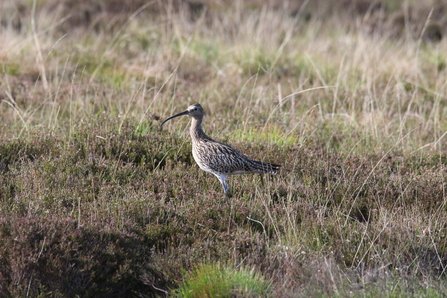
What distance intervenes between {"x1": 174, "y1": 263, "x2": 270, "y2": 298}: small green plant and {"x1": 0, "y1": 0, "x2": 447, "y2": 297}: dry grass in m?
0.14

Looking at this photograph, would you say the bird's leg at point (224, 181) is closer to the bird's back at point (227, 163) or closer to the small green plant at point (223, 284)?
the bird's back at point (227, 163)

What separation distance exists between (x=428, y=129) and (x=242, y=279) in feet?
17.2

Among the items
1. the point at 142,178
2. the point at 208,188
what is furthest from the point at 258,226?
the point at 142,178

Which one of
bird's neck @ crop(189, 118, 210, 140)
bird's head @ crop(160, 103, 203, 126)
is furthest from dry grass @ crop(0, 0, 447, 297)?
bird's head @ crop(160, 103, 203, 126)

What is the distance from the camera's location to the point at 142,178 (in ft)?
19.5

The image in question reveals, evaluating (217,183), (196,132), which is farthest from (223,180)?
(196,132)

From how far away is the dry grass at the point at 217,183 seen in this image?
421 cm

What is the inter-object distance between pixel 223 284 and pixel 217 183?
228 centimetres

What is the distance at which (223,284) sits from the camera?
3.95 metres

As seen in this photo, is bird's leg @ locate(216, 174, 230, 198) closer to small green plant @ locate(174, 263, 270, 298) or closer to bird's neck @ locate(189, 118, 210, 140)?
bird's neck @ locate(189, 118, 210, 140)

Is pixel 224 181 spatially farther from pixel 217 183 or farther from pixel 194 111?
pixel 194 111

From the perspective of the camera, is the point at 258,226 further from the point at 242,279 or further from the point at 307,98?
the point at 307,98

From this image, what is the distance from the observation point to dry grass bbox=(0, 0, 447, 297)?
421 cm

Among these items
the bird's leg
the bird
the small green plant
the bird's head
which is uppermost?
the bird's head
